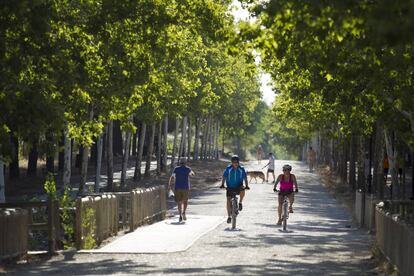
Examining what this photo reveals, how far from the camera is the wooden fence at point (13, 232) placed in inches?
714

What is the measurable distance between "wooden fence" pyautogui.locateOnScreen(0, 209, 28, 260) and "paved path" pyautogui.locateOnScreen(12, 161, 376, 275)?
46 cm

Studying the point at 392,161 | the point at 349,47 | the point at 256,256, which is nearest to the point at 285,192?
the point at 392,161

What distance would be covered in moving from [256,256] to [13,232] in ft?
15.2

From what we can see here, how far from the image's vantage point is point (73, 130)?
27.1m

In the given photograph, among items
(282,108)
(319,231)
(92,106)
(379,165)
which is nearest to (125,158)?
(282,108)

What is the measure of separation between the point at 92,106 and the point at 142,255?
17.6 meters

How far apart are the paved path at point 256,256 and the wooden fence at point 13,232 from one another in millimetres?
462

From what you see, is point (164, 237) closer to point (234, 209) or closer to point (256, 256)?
point (234, 209)

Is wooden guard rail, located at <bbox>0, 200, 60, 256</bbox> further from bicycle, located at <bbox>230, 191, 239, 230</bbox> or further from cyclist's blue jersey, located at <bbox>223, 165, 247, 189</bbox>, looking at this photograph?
cyclist's blue jersey, located at <bbox>223, 165, 247, 189</bbox>

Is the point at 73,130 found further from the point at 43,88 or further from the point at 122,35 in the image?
the point at 43,88

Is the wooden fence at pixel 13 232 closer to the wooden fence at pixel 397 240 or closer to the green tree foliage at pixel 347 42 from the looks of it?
the green tree foliage at pixel 347 42

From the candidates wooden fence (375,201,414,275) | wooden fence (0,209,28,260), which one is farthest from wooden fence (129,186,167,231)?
wooden fence (375,201,414,275)

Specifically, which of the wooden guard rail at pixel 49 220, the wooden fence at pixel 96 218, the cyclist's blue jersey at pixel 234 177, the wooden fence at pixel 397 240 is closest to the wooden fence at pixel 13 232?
the wooden guard rail at pixel 49 220

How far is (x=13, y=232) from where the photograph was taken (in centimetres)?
1877
